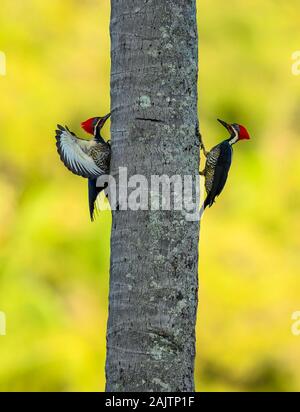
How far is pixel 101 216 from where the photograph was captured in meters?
7.08

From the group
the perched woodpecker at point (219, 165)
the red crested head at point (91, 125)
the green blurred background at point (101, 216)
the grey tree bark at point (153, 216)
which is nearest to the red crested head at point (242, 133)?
the perched woodpecker at point (219, 165)

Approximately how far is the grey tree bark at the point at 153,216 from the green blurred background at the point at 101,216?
14.7ft

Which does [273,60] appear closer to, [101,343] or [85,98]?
[85,98]

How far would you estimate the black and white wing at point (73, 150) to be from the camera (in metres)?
2.50

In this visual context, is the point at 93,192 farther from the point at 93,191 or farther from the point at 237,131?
the point at 237,131

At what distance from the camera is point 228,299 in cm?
695

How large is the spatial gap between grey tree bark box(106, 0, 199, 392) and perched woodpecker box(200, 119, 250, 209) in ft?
3.69

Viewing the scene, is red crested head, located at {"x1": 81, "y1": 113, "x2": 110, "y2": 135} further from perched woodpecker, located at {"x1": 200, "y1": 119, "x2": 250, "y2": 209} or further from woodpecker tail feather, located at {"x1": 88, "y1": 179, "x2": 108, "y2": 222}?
perched woodpecker, located at {"x1": 200, "y1": 119, "x2": 250, "y2": 209}

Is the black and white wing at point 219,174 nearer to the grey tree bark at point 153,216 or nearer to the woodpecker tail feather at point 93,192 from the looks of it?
the woodpecker tail feather at point 93,192

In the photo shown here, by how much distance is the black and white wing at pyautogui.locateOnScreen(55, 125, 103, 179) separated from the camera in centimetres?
250

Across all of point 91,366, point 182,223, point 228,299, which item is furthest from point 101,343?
point 182,223

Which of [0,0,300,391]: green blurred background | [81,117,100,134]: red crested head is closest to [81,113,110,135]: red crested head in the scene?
[81,117,100,134]: red crested head

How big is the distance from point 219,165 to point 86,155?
1.10 metres
